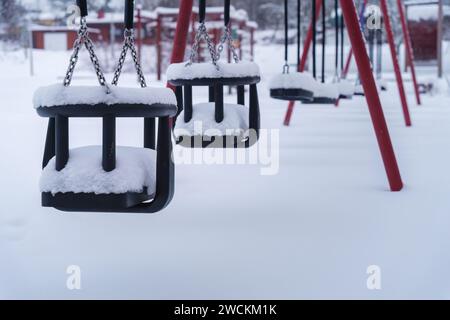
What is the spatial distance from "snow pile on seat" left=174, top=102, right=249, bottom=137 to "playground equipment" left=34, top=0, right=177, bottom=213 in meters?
0.39

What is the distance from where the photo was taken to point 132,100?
0.79m

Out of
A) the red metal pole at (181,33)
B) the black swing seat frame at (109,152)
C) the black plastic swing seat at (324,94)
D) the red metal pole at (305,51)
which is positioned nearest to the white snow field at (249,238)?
the black swing seat frame at (109,152)

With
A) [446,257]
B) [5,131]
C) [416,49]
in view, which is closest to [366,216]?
[446,257]

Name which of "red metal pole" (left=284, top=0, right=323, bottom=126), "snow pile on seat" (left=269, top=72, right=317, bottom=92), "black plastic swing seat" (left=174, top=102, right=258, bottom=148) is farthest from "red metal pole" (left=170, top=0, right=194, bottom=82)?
"red metal pole" (left=284, top=0, right=323, bottom=126)

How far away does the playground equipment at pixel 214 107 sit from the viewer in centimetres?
122

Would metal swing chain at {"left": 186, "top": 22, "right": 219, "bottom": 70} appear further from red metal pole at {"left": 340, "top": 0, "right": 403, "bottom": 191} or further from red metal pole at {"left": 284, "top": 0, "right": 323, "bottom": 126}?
red metal pole at {"left": 284, "top": 0, "right": 323, "bottom": 126}

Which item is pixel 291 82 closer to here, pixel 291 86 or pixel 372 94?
pixel 291 86

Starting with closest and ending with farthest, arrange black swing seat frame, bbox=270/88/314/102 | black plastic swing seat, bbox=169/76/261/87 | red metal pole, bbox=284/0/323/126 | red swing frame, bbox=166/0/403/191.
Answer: black plastic swing seat, bbox=169/76/261/87
red swing frame, bbox=166/0/403/191
black swing seat frame, bbox=270/88/314/102
red metal pole, bbox=284/0/323/126

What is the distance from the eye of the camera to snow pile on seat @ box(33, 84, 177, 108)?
2.56ft

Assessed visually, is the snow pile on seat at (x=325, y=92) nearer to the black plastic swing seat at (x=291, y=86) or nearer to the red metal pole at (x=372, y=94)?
the black plastic swing seat at (x=291, y=86)

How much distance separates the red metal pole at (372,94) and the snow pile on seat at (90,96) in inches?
32.2

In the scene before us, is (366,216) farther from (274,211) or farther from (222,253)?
(222,253)

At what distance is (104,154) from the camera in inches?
32.4

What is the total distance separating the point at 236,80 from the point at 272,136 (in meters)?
1.70
